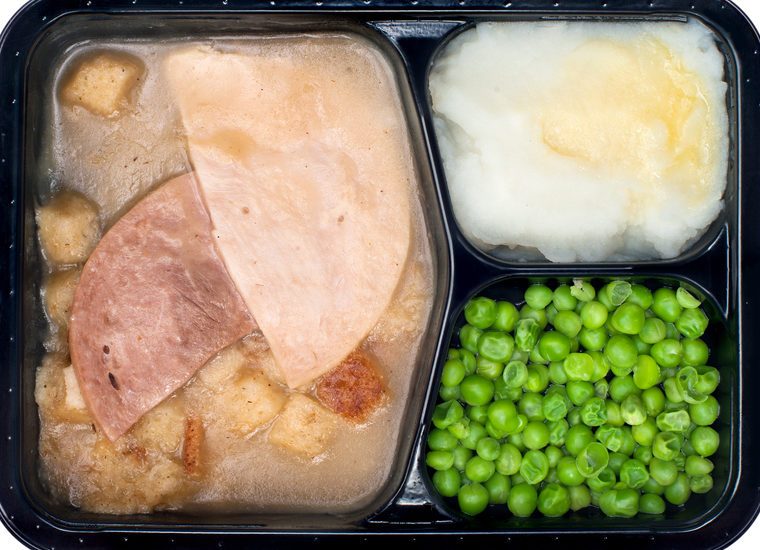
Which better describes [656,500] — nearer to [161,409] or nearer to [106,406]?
[161,409]

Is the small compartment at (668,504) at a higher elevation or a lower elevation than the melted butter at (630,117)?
lower

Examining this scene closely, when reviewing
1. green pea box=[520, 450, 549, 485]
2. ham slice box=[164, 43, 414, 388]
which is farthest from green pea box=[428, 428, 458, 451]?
ham slice box=[164, 43, 414, 388]

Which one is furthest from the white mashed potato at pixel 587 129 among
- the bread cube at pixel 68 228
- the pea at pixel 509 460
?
the bread cube at pixel 68 228

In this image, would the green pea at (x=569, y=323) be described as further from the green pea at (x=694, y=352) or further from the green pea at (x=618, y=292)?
the green pea at (x=694, y=352)

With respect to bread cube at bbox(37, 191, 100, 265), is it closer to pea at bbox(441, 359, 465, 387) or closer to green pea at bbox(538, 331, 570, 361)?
pea at bbox(441, 359, 465, 387)

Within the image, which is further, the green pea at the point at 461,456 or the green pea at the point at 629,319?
the green pea at the point at 461,456

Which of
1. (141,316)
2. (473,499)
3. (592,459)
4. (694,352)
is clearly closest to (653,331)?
(694,352)
